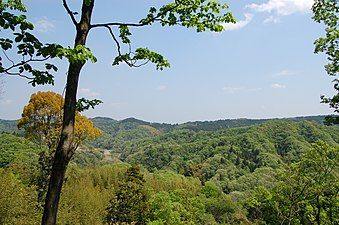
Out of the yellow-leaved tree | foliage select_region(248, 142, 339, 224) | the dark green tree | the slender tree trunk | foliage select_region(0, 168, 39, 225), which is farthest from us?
the dark green tree

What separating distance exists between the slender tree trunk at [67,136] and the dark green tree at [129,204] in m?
29.1

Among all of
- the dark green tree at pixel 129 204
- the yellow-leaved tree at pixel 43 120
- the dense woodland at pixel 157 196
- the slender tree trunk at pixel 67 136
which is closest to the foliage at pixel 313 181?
the dense woodland at pixel 157 196

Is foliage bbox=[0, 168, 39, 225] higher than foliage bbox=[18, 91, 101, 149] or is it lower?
lower

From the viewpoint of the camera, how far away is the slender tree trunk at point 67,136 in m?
4.83

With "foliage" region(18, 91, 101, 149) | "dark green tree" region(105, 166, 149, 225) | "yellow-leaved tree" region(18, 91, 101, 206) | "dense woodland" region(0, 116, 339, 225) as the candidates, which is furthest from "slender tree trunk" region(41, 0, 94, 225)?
"dark green tree" region(105, 166, 149, 225)

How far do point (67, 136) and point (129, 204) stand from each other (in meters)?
31.0

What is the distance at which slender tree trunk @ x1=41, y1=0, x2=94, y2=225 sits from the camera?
15.8 feet

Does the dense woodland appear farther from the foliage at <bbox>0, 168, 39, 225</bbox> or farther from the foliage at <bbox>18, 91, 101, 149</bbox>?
the foliage at <bbox>18, 91, 101, 149</bbox>

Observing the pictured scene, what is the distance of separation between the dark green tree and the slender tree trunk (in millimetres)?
29089

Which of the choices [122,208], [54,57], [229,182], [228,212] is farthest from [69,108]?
[229,182]

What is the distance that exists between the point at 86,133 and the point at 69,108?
18.8 metres

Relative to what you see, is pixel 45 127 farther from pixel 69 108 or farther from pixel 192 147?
pixel 192 147

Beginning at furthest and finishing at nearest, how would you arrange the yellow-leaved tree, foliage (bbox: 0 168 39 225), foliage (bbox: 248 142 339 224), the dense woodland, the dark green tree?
the dark green tree
the yellow-leaved tree
the dense woodland
foliage (bbox: 0 168 39 225)
foliage (bbox: 248 142 339 224)

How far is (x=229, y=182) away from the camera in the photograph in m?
117
